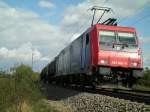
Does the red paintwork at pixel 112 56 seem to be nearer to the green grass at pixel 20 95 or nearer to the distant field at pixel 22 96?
the distant field at pixel 22 96

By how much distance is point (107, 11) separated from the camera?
22.9m

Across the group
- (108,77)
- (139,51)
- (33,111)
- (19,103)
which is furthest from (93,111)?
(139,51)

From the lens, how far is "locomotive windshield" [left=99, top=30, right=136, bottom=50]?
61.1 ft

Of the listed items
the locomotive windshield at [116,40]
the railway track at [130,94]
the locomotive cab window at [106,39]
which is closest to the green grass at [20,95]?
the railway track at [130,94]

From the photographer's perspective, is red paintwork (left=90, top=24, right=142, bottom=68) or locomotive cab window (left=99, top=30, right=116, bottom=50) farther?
locomotive cab window (left=99, top=30, right=116, bottom=50)

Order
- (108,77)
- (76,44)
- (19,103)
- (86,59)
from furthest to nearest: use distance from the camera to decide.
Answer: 1. (76,44)
2. (86,59)
3. (108,77)
4. (19,103)

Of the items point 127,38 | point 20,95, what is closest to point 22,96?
point 20,95

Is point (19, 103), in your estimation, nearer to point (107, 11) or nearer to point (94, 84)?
point (94, 84)

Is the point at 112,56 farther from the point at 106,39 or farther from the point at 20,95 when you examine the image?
the point at 20,95

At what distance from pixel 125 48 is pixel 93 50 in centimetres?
169

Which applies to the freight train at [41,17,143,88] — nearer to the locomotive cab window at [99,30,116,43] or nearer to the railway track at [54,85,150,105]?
the locomotive cab window at [99,30,116,43]

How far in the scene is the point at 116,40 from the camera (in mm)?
18891

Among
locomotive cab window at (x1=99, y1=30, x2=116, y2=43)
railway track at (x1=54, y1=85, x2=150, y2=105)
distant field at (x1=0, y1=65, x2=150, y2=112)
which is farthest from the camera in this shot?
locomotive cab window at (x1=99, y1=30, x2=116, y2=43)

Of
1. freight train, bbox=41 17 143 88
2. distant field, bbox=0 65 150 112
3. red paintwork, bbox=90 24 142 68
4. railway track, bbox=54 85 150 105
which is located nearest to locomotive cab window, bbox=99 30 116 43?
freight train, bbox=41 17 143 88
